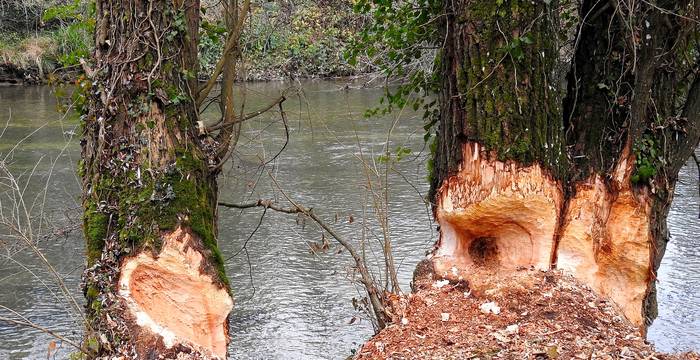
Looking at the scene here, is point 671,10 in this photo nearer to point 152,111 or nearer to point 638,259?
point 638,259

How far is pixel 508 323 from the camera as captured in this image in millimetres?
3811

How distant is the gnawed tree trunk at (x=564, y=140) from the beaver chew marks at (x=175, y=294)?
1346 millimetres

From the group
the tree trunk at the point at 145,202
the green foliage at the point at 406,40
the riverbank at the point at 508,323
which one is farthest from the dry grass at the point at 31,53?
the riverbank at the point at 508,323

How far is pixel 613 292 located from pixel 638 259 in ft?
0.83

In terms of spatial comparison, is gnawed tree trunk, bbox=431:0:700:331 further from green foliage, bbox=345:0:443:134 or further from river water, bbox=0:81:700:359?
green foliage, bbox=345:0:443:134

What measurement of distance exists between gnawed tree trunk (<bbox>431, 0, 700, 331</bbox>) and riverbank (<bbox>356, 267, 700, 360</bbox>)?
0.56 ft

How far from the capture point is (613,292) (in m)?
4.61

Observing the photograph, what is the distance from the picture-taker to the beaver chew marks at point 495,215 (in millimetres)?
4062

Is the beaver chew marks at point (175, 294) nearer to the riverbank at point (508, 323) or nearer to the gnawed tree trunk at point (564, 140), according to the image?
the riverbank at point (508, 323)

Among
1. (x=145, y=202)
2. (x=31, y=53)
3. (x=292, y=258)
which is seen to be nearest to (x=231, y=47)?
(x=145, y=202)

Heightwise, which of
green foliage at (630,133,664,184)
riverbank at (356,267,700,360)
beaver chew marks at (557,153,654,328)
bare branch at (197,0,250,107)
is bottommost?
riverbank at (356,267,700,360)

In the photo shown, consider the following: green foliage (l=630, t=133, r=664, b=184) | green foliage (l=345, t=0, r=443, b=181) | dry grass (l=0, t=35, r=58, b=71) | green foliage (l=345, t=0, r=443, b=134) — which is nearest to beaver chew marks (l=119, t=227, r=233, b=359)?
green foliage (l=345, t=0, r=443, b=181)

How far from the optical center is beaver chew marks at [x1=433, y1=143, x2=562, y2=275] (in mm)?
4062

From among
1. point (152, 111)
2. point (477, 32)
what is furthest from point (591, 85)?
point (152, 111)
